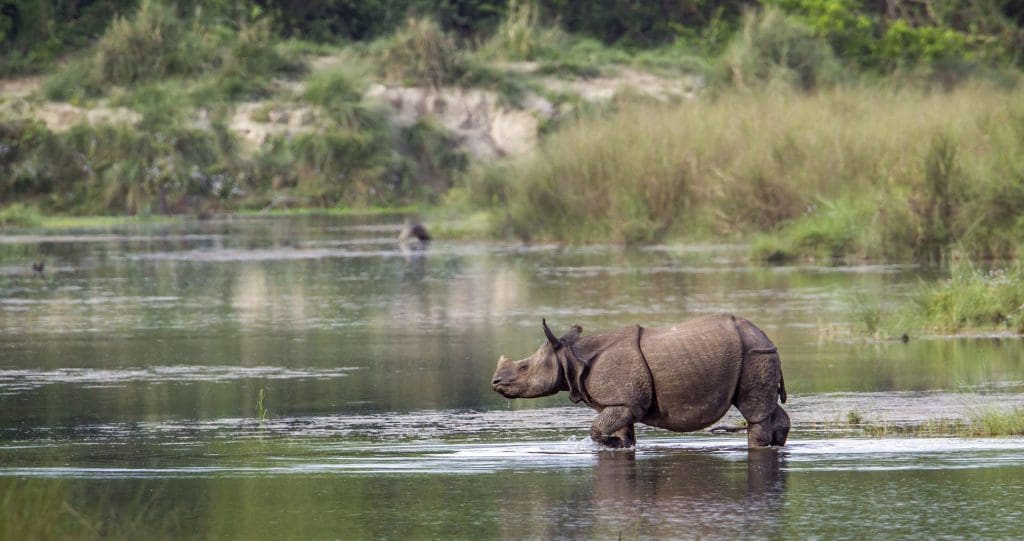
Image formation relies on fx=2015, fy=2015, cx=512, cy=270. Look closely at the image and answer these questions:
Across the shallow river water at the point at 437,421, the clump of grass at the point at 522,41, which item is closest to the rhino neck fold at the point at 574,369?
the shallow river water at the point at 437,421

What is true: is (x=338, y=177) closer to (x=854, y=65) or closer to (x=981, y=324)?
(x=854, y=65)

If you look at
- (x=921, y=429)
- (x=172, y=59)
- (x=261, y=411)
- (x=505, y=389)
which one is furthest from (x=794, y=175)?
A: (x=172, y=59)

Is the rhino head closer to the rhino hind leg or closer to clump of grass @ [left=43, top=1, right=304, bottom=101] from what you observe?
the rhino hind leg

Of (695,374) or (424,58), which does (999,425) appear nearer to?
(695,374)

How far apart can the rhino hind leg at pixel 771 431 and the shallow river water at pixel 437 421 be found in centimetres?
11

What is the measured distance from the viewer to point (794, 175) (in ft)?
101

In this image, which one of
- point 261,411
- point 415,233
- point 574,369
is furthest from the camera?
point 415,233

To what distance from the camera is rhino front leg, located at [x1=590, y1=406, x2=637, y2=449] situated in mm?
11047

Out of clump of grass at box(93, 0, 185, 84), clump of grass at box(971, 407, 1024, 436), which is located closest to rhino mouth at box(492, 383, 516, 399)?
clump of grass at box(971, 407, 1024, 436)

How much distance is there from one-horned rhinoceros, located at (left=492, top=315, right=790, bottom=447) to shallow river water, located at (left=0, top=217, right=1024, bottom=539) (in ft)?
0.57

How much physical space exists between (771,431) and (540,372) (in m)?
1.33

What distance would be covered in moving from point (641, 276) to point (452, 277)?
2673 millimetres

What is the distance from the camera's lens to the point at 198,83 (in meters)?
52.3

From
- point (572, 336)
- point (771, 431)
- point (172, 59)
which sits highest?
point (172, 59)
